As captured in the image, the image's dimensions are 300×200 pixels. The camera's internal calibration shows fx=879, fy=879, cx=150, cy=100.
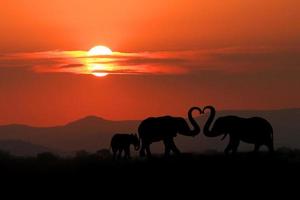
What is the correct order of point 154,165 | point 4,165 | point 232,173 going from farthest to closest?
point 4,165, point 154,165, point 232,173

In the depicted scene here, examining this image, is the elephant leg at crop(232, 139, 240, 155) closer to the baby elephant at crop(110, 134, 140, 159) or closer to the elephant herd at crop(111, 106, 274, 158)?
the elephant herd at crop(111, 106, 274, 158)

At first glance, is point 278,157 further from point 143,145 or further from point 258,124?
point 143,145

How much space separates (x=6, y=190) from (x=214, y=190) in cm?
831

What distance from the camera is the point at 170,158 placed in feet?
142

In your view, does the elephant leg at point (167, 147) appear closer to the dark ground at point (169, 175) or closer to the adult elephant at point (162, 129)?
the adult elephant at point (162, 129)

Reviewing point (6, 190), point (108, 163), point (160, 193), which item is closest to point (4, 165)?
point (108, 163)

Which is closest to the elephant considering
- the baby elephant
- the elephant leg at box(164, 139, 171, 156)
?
the elephant leg at box(164, 139, 171, 156)

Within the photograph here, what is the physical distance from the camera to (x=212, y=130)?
155 ft

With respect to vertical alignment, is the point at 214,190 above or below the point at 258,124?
below

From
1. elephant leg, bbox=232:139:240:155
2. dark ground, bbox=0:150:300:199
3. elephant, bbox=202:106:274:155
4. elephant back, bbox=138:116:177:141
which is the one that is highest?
elephant back, bbox=138:116:177:141

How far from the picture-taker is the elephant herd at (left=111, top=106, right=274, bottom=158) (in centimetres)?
4509

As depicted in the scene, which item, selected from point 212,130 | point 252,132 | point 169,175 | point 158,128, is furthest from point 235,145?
point 169,175

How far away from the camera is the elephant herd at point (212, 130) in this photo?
45.1 meters

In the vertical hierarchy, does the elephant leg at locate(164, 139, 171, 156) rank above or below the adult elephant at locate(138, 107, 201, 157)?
below
